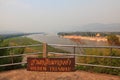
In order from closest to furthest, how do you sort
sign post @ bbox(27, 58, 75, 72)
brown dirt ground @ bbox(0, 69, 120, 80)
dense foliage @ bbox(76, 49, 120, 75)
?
brown dirt ground @ bbox(0, 69, 120, 80) < sign post @ bbox(27, 58, 75, 72) < dense foliage @ bbox(76, 49, 120, 75)

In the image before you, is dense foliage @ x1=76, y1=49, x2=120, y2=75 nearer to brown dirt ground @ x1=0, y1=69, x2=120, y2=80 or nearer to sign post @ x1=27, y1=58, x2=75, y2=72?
brown dirt ground @ x1=0, y1=69, x2=120, y2=80

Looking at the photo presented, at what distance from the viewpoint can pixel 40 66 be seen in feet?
33.1

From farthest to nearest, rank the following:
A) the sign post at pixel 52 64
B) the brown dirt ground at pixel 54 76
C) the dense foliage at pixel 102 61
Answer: the dense foliage at pixel 102 61 → the sign post at pixel 52 64 → the brown dirt ground at pixel 54 76

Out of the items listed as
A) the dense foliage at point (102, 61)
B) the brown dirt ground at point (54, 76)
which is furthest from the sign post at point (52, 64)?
the dense foliage at point (102, 61)

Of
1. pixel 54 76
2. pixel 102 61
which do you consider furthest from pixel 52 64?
pixel 102 61

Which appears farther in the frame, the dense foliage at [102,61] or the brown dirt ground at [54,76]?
the dense foliage at [102,61]

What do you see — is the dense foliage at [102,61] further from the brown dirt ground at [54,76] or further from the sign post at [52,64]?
the sign post at [52,64]

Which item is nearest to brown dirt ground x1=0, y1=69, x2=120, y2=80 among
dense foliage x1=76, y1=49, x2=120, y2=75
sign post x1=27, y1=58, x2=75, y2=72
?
sign post x1=27, y1=58, x2=75, y2=72

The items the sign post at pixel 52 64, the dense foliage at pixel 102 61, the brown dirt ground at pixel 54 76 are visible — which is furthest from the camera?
the dense foliage at pixel 102 61

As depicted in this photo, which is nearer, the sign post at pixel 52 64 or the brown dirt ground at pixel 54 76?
the brown dirt ground at pixel 54 76

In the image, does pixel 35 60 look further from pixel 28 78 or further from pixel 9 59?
pixel 9 59

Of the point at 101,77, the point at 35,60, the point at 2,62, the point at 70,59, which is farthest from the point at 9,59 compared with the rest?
the point at 101,77

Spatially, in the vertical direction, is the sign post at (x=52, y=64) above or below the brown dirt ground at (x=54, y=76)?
above

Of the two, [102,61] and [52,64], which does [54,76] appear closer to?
[52,64]
